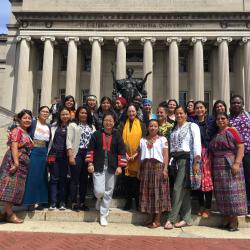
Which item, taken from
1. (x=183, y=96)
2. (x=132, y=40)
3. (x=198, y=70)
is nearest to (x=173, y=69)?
(x=198, y=70)

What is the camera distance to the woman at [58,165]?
721 cm

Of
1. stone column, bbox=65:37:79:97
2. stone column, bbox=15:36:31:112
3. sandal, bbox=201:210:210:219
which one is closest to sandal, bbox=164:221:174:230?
sandal, bbox=201:210:210:219

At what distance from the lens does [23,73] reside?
32.8 metres

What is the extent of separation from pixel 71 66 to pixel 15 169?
2686 cm

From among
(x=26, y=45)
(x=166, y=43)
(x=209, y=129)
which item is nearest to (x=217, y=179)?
(x=209, y=129)

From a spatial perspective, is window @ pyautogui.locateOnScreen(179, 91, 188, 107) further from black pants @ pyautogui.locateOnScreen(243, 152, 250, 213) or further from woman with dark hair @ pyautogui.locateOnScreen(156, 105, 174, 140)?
black pants @ pyautogui.locateOnScreen(243, 152, 250, 213)

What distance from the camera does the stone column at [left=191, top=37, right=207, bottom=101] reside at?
31.5 m

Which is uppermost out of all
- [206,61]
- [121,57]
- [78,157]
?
[206,61]

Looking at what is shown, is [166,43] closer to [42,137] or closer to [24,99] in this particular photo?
[24,99]

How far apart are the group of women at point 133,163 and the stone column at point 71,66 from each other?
25.0 m

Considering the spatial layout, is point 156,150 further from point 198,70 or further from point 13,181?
point 198,70

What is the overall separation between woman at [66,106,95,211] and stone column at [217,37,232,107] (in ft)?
85.3

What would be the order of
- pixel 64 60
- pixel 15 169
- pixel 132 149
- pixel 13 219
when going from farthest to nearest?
pixel 64 60, pixel 132 149, pixel 13 219, pixel 15 169

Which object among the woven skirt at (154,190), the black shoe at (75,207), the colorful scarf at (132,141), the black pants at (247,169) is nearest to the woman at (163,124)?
the colorful scarf at (132,141)
